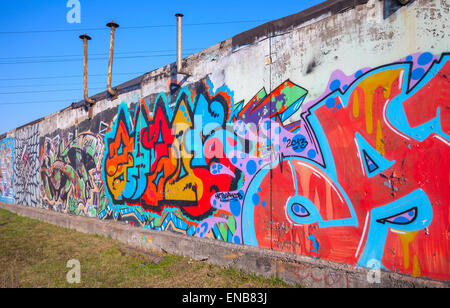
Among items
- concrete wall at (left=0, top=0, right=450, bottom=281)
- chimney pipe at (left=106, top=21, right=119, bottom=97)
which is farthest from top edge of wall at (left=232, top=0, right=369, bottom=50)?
chimney pipe at (left=106, top=21, right=119, bottom=97)

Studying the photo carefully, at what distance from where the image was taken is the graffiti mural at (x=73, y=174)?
916 centimetres

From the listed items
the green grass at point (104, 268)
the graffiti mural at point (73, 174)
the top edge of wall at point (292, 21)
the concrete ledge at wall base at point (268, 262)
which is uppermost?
the top edge of wall at point (292, 21)

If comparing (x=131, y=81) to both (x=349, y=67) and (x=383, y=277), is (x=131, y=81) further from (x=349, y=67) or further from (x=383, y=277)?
(x=383, y=277)

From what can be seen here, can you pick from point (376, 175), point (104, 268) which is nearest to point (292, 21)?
point (376, 175)

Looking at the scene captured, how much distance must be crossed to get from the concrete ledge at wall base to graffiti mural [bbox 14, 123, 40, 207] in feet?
23.5

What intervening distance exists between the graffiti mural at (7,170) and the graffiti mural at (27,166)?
0.63 metres

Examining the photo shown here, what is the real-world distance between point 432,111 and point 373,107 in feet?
1.95

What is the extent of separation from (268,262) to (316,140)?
1.77 m

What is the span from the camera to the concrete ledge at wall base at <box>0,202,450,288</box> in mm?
3555

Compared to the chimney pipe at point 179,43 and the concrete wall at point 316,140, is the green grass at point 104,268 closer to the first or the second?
the concrete wall at point 316,140

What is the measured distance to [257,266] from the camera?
462cm

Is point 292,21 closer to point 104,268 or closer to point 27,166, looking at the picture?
point 104,268

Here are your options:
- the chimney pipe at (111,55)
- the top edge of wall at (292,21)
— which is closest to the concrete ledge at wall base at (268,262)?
the top edge of wall at (292,21)
